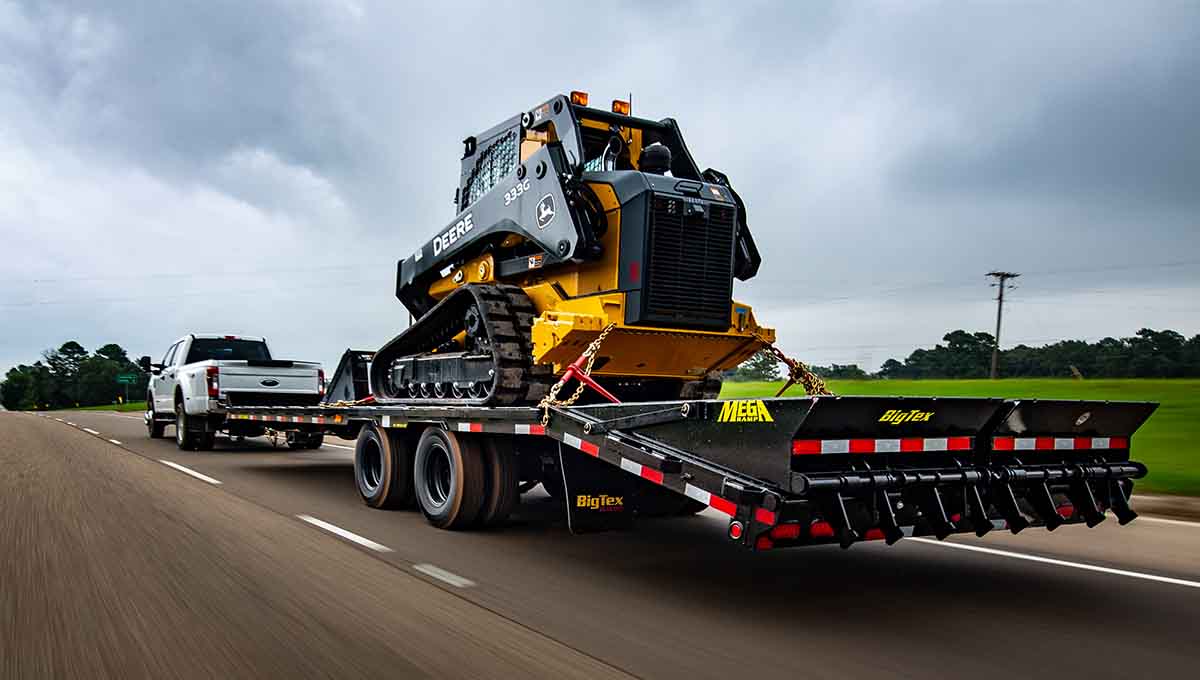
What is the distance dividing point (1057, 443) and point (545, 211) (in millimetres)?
4424

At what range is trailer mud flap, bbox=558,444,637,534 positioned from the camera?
6539 mm

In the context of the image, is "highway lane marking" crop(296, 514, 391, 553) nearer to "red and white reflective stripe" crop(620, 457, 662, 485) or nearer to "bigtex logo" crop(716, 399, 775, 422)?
"red and white reflective stripe" crop(620, 457, 662, 485)

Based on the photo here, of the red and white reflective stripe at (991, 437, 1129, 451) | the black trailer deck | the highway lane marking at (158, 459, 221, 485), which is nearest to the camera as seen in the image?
the black trailer deck

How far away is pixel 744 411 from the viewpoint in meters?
5.12

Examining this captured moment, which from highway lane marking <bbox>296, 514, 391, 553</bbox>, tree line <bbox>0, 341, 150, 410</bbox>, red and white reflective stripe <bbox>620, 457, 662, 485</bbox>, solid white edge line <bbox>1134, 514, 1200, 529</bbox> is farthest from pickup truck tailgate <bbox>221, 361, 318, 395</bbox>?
tree line <bbox>0, 341, 150, 410</bbox>

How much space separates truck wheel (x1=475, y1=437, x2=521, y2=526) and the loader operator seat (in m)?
2.75

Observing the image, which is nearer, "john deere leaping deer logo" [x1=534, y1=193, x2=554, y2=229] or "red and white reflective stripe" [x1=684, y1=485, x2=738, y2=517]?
"red and white reflective stripe" [x1=684, y1=485, x2=738, y2=517]

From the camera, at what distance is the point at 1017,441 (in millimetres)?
5762

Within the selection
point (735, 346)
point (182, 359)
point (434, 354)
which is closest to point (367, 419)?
point (434, 354)

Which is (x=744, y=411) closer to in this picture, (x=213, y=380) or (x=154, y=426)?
(x=213, y=380)

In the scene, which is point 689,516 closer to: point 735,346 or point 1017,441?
point 735,346

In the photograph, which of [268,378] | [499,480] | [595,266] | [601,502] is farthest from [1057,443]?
[268,378]

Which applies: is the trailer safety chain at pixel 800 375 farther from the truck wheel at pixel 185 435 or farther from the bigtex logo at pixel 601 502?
the truck wheel at pixel 185 435

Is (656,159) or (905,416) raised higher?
(656,159)
